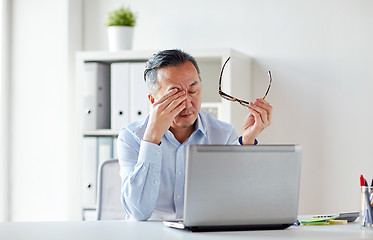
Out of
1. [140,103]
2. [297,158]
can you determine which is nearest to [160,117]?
[297,158]

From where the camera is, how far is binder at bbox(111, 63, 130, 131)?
3.38 m

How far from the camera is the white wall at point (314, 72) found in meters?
3.33

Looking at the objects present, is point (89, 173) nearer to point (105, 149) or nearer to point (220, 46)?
point (105, 149)

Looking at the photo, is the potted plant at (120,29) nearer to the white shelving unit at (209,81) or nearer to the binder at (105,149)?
the white shelving unit at (209,81)

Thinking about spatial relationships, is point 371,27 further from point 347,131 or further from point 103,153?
point 103,153

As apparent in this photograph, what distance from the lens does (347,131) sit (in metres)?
3.34

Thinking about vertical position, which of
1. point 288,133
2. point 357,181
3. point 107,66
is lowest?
point 357,181

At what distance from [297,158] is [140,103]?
1732mm

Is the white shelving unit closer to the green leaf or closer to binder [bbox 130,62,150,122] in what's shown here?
binder [bbox 130,62,150,122]

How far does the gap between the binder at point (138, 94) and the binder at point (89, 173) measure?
29 centimetres

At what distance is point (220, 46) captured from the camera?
358 cm

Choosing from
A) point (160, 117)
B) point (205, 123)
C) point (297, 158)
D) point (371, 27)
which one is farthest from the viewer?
point (371, 27)

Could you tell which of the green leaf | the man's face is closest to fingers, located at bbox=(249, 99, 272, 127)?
the man's face

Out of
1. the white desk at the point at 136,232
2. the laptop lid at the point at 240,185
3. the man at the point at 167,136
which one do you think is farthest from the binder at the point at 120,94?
the laptop lid at the point at 240,185
